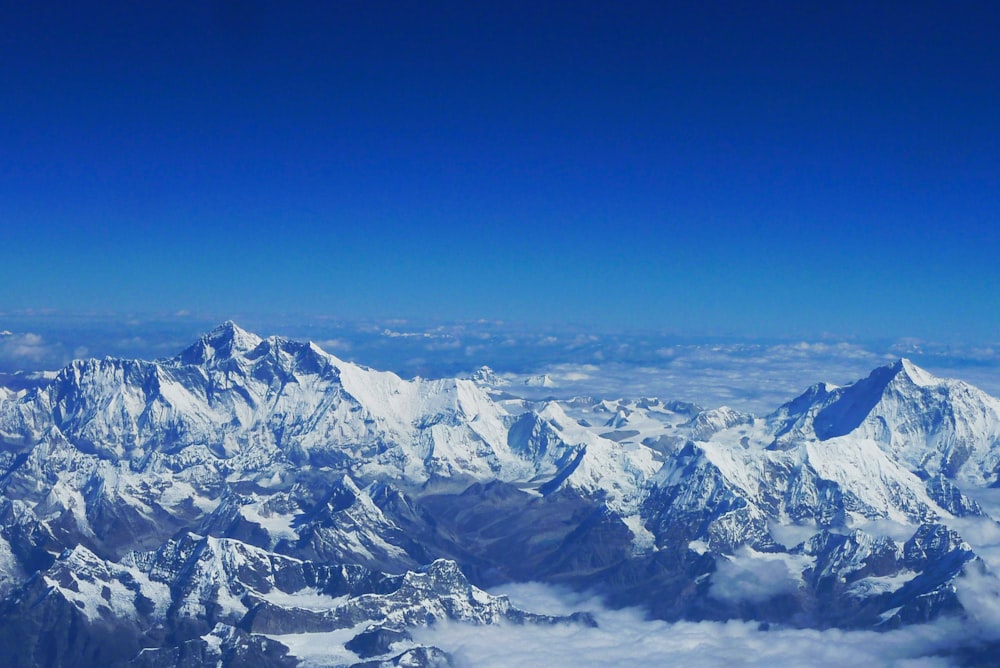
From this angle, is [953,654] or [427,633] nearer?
[953,654]

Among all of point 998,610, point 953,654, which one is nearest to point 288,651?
point 953,654

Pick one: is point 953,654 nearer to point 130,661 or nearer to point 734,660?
point 734,660

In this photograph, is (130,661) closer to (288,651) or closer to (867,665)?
(288,651)

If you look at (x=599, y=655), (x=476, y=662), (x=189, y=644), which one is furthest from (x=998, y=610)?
(x=189, y=644)

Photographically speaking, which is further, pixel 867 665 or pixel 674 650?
pixel 674 650

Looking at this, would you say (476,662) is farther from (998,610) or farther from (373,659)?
(998,610)

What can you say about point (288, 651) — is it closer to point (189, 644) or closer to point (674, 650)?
point (189, 644)

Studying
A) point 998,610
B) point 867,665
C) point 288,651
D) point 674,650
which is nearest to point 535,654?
point 674,650
